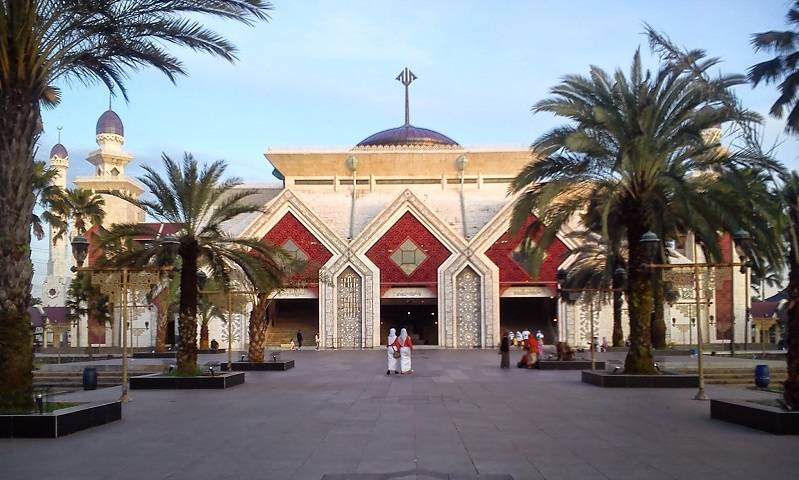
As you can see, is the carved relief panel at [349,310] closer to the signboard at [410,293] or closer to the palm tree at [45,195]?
the signboard at [410,293]

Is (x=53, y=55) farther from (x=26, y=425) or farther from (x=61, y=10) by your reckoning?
(x=26, y=425)

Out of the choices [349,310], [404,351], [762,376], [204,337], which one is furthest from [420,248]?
[762,376]

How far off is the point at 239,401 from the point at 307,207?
3584 cm

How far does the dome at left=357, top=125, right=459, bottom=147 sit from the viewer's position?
67625 mm

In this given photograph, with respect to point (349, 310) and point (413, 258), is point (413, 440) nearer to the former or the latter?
point (349, 310)

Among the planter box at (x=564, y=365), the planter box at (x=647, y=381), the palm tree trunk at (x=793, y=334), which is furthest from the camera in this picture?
the planter box at (x=564, y=365)

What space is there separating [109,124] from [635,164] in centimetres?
6036

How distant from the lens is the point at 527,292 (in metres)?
50.8

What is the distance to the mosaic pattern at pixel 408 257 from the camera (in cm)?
5119

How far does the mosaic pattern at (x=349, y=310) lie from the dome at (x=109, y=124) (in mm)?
31762

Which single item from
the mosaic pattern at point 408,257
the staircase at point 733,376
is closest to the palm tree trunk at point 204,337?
the mosaic pattern at point 408,257

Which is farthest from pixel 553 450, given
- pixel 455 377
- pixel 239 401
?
pixel 455 377

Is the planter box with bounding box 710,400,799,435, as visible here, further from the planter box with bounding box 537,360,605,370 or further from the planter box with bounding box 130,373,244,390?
the planter box with bounding box 537,360,605,370

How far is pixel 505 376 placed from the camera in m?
24.4
